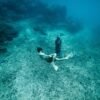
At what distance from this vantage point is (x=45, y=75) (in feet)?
45.6

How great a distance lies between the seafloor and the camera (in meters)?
11.7

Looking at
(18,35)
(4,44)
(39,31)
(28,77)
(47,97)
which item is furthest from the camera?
(39,31)

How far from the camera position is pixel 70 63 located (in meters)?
16.3

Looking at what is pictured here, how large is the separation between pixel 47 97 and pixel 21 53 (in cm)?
702

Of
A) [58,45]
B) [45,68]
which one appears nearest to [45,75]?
[45,68]

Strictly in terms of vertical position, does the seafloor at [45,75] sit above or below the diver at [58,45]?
below

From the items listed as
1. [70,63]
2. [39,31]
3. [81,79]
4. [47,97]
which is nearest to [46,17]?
[39,31]

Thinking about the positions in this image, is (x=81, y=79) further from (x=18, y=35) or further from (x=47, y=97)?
(x=18, y=35)

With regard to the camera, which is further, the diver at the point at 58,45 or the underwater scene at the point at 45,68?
the diver at the point at 58,45

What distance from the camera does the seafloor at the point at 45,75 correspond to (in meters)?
11.7

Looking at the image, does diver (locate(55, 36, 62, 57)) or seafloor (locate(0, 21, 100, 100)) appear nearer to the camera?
seafloor (locate(0, 21, 100, 100))

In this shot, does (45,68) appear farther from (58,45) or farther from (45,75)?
(58,45)

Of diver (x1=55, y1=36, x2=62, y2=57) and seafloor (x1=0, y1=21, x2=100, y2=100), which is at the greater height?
diver (x1=55, y1=36, x2=62, y2=57)

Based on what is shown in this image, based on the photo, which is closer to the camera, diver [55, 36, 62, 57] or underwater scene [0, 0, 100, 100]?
underwater scene [0, 0, 100, 100]
